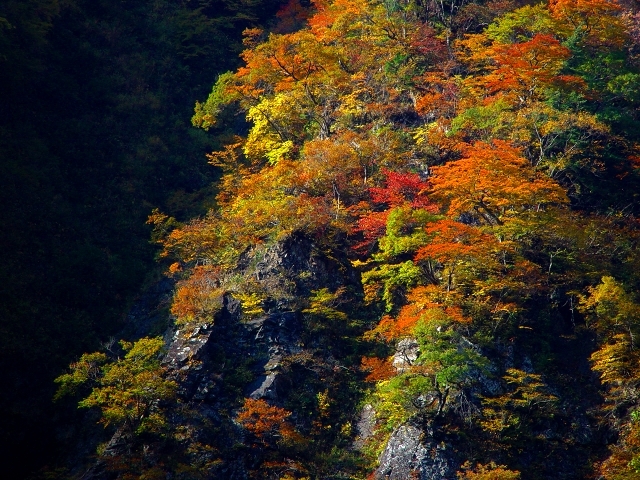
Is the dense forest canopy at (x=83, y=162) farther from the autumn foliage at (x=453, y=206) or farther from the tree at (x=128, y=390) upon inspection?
the tree at (x=128, y=390)

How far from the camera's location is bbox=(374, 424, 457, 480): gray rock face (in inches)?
803

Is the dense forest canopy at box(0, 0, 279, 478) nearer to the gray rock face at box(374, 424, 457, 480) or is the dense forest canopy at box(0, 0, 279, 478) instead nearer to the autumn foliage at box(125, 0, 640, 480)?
the autumn foliage at box(125, 0, 640, 480)

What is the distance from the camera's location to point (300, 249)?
26234mm

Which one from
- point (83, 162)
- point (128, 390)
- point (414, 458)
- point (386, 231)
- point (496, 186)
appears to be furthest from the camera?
point (83, 162)

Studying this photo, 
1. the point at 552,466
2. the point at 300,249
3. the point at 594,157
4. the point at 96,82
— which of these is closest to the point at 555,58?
the point at 594,157

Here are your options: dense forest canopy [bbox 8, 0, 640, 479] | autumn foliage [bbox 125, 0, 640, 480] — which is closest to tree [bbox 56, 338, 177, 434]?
dense forest canopy [bbox 8, 0, 640, 479]

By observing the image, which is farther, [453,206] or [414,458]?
[453,206]

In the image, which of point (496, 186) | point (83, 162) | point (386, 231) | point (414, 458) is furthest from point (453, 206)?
point (83, 162)

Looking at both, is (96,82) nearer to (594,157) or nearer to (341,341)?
(341,341)

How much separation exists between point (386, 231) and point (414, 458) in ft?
25.2

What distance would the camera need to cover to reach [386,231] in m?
25.1

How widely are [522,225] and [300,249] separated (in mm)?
7518

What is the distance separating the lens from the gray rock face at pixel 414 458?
803 inches

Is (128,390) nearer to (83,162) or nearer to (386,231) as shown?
(386,231)
